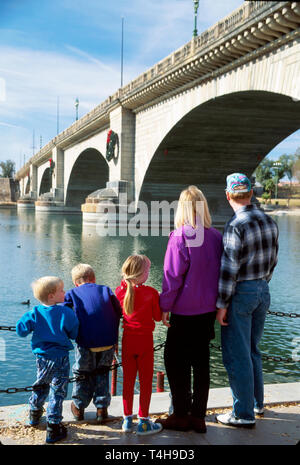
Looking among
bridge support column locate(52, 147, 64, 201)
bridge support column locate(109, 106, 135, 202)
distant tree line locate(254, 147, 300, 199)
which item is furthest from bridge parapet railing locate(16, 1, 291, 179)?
distant tree line locate(254, 147, 300, 199)

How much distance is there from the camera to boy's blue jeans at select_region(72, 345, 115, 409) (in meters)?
3.48

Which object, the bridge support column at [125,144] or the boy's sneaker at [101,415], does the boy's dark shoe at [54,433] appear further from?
the bridge support column at [125,144]

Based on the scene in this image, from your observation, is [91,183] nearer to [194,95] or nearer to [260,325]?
[194,95]

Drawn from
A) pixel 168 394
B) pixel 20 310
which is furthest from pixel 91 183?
pixel 168 394

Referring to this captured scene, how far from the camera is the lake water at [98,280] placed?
6.25m

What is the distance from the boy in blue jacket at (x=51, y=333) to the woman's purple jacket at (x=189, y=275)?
2.41 ft

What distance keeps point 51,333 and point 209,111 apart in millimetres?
18193

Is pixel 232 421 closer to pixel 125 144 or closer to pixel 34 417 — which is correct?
pixel 34 417

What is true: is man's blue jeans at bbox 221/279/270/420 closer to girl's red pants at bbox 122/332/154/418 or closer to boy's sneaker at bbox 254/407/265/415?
boy's sneaker at bbox 254/407/265/415

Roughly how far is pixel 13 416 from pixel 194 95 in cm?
1786

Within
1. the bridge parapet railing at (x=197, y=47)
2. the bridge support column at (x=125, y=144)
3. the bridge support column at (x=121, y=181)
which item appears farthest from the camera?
the bridge support column at (x=121, y=181)

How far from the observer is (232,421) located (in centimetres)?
334

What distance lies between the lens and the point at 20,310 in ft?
30.5

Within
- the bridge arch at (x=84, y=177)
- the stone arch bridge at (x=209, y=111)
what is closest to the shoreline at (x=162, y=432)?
the stone arch bridge at (x=209, y=111)
